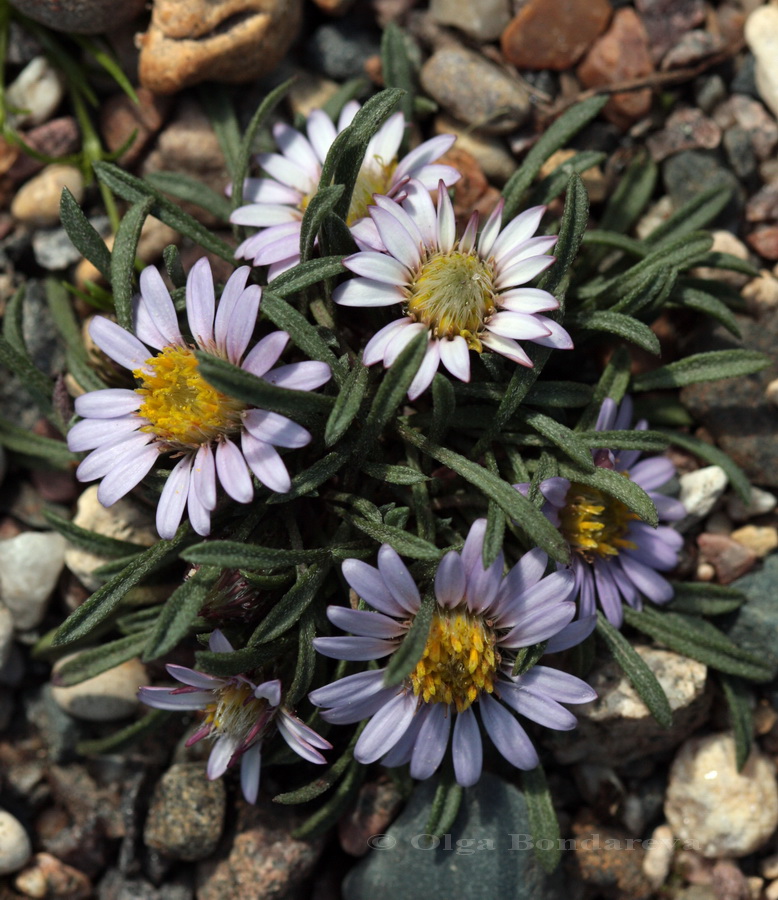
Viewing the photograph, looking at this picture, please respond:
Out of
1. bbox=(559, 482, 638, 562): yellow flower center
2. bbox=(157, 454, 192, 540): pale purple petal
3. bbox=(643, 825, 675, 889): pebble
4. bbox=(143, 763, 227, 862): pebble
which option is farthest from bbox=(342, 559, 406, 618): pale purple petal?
bbox=(643, 825, 675, 889): pebble

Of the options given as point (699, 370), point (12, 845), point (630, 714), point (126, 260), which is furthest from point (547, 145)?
point (12, 845)

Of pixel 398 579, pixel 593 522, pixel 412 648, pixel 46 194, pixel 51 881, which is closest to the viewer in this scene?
pixel 412 648

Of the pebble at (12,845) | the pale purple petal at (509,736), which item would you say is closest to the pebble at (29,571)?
the pebble at (12,845)

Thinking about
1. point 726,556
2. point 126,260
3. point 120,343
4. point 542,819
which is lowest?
point 542,819

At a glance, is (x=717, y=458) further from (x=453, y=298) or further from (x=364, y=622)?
(x=364, y=622)

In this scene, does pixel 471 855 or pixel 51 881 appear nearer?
pixel 471 855

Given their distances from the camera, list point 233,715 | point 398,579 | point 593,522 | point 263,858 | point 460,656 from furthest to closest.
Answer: point 263,858
point 593,522
point 233,715
point 460,656
point 398,579

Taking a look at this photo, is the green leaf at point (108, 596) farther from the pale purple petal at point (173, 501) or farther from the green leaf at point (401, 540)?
the green leaf at point (401, 540)

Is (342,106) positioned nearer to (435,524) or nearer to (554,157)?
(554,157)

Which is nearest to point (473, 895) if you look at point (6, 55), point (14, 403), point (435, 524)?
point (435, 524)
